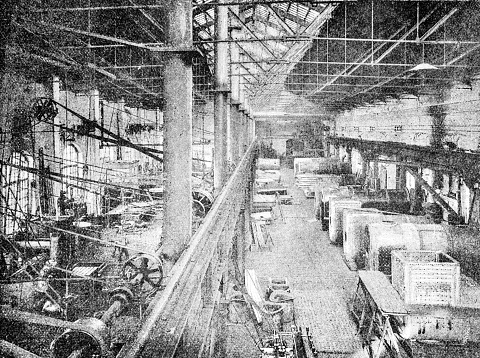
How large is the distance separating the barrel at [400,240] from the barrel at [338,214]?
3.99m

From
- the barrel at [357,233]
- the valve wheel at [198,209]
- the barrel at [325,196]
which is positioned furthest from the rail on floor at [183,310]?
the barrel at [325,196]

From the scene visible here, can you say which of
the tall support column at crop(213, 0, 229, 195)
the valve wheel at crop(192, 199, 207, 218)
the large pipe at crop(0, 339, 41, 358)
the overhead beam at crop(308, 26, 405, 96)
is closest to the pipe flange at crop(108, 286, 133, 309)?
the large pipe at crop(0, 339, 41, 358)

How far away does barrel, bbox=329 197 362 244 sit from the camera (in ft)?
51.9

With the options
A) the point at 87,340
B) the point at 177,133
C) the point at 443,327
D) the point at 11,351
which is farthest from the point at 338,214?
the point at 11,351

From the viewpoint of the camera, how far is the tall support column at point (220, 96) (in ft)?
38.2

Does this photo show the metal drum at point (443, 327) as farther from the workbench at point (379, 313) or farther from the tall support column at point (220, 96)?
the tall support column at point (220, 96)

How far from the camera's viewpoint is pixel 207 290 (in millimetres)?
4734

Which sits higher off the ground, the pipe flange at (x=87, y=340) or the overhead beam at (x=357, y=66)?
the overhead beam at (x=357, y=66)

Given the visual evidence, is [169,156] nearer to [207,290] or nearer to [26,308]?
[207,290]

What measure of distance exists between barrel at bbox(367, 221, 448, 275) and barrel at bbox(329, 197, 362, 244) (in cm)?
399

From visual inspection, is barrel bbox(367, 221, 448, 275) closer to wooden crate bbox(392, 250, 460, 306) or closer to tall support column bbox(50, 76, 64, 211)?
wooden crate bbox(392, 250, 460, 306)

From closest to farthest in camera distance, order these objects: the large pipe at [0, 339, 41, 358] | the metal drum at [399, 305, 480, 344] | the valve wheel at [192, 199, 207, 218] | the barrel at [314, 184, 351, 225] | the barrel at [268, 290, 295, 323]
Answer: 1. the large pipe at [0, 339, 41, 358]
2. the metal drum at [399, 305, 480, 344]
3. the barrel at [268, 290, 295, 323]
4. the valve wheel at [192, 199, 207, 218]
5. the barrel at [314, 184, 351, 225]

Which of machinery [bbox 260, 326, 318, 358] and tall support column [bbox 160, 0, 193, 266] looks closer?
tall support column [bbox 160, 0, 193, 266]

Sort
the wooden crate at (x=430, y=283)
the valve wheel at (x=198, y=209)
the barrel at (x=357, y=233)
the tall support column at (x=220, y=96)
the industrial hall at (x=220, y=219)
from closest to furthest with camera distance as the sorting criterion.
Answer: the industrial hall at (x=220, y=219) → the wooden crate at (x=430, y=283) → the tall support column at (x=220, y=96) → the valve wheel at (x=198, y=209) → the barrel at (x=357, y=233)
